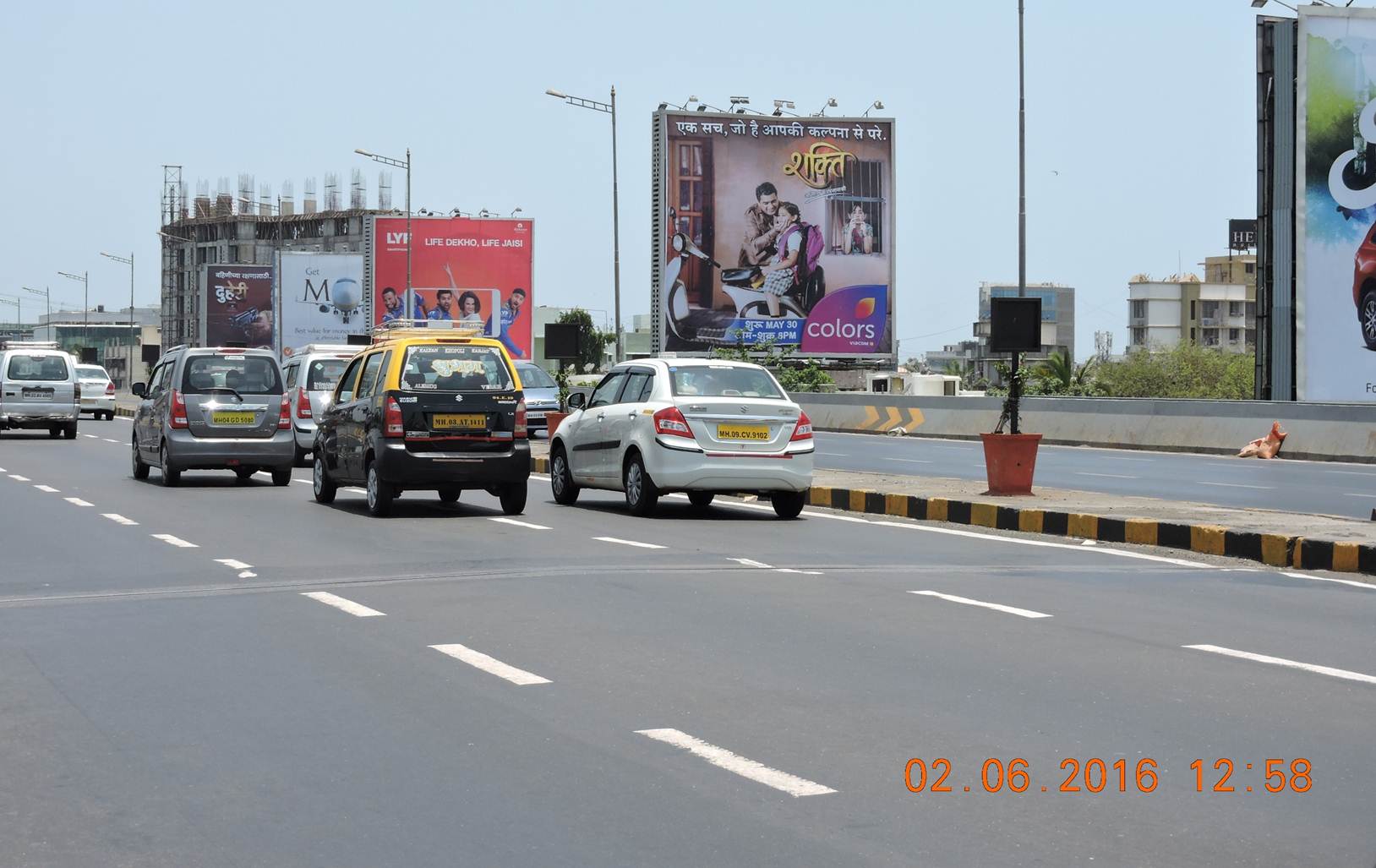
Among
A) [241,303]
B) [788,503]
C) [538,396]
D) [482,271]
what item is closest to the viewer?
[788,503]

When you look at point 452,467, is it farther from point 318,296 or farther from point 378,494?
point 318,296

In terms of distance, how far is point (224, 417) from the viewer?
22312mm

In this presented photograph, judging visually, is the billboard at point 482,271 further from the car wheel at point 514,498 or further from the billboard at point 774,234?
the car wheel at point 514,498

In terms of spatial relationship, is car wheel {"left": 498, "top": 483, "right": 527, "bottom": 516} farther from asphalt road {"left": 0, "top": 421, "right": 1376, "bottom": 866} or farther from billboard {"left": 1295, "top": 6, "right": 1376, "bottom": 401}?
billboard {"left": 1295, "top": 6, "right": 1376, "bottom": 401}

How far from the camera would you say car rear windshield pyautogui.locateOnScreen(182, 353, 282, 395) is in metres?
22.6

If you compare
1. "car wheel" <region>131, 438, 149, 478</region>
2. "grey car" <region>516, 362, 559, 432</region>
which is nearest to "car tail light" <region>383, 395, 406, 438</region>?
"car wheel" <region>131, 438, 149, 478</region>

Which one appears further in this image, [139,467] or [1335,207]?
[1335,207]

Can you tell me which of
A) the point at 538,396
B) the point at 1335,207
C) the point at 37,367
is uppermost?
the point at 1335,207

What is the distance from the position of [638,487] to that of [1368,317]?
108 ft

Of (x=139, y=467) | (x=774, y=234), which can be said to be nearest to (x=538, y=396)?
(x=139, y=467)

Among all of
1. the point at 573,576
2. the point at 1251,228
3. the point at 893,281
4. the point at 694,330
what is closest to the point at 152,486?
the point at 573,576

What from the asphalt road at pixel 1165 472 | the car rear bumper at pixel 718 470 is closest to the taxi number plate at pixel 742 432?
the car rear bumper at pixel 718 470

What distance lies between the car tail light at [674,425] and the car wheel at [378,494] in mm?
2690
